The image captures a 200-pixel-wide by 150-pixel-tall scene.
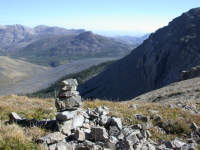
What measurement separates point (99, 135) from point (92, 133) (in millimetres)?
243

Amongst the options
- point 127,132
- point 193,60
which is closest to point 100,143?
point 127,132

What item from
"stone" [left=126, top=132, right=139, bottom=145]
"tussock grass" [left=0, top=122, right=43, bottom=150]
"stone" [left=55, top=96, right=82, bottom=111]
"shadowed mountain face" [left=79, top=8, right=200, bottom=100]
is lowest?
"shadowed mountain face" [left=79, top=8, right=200, bottom=100]

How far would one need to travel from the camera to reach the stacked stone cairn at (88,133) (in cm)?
773

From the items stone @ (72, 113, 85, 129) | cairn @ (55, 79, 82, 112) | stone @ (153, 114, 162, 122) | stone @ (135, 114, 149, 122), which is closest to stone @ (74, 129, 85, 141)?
stone @ (72, 113, 85, 129)

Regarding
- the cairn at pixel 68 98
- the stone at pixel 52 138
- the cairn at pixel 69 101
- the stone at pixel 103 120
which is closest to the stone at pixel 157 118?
the stone at pixel 103 120

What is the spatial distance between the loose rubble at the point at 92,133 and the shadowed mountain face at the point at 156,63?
2045 inches

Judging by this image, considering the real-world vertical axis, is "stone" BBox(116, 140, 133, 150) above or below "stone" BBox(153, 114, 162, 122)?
above

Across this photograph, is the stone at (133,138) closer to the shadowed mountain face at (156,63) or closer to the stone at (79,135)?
the stone at (79,135)

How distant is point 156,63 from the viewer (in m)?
75.1

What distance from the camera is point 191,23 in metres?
82.4

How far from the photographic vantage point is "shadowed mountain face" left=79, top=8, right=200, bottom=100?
2638 inches

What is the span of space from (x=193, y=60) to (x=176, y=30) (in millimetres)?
24558

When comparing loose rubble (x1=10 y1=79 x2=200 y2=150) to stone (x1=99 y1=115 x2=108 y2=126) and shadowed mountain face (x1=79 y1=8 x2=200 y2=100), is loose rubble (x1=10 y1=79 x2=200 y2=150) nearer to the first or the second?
stone (x1=99 y1=115 x2=108 y2=126)

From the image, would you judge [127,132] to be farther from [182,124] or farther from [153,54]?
[153,54]
